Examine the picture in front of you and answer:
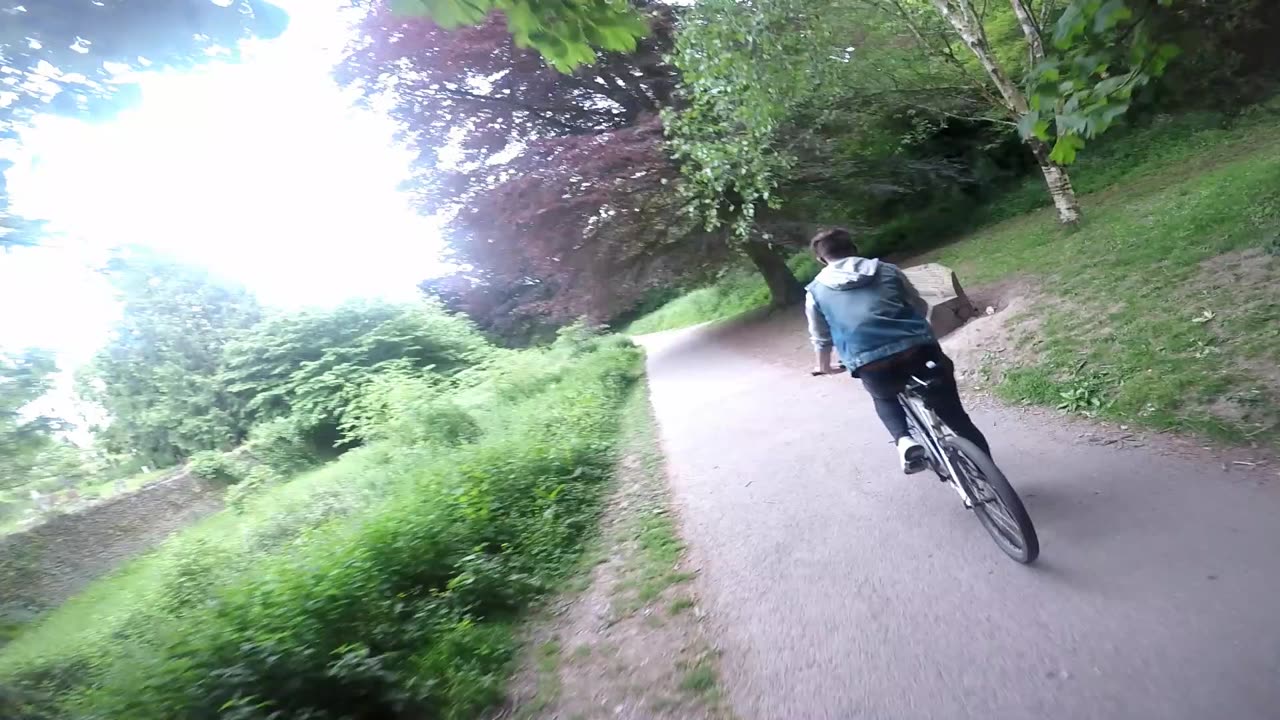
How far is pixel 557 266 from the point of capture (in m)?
15.5

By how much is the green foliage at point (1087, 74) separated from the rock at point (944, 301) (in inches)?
184

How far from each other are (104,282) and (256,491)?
9.99 metres

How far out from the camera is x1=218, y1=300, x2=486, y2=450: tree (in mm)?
14930

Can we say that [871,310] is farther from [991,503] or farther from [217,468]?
[217,468]

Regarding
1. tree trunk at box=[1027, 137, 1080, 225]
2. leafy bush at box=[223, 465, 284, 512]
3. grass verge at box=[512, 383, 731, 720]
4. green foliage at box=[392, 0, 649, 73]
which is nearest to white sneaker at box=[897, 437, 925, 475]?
grass verge at box=[512, 383, 731, 720]

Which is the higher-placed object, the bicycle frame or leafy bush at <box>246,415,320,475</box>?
leafy bush at <box>246,415,320,475</box>

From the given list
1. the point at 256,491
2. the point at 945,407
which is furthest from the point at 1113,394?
the point at 256,491

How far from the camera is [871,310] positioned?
385 cm

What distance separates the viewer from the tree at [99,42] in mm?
2824

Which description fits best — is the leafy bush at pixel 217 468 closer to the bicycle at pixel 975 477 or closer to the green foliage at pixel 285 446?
the green foliage at pixel 285 446

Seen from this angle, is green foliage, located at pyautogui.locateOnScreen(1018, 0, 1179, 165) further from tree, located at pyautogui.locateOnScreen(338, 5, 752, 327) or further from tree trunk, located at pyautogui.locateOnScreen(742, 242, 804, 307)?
tree trunk, located at pyautogui.locateOnScreen(742, 242, 804, 307)

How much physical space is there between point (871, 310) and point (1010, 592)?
1499mm

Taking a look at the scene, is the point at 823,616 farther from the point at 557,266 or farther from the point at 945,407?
the point at 557,266

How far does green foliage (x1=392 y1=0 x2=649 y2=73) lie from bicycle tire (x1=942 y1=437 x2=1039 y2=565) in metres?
2.55
